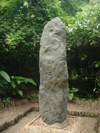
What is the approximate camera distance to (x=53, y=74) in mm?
3457

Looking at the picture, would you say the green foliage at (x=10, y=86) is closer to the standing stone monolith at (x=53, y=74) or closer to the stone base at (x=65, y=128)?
the stone base at (x=65, y=128)

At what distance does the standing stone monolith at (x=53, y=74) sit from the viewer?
3457 millimetres

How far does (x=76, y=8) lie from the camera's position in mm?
9695

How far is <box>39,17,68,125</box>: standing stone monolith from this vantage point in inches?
136

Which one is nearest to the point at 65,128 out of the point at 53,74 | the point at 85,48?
the point at 53,74

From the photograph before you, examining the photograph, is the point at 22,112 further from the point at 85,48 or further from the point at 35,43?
the point at 85,48

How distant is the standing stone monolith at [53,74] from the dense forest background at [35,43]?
147cm

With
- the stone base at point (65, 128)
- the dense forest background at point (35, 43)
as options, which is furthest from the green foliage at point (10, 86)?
the stone base at point (65, 128)

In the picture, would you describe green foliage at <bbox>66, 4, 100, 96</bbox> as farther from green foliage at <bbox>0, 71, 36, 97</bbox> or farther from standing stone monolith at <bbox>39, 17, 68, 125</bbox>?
green foliage at <bbox>0, 71, 36, 97</bbox>

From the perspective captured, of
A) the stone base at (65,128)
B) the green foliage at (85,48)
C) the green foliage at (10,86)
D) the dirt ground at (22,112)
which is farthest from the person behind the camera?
the green foliage at (10,86)

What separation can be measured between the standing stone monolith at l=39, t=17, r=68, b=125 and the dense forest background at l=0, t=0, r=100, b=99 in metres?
1.47

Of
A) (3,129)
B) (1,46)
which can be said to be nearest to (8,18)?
(1,46)

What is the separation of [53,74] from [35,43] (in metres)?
2.49

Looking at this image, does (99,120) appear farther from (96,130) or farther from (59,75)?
(59,75)
